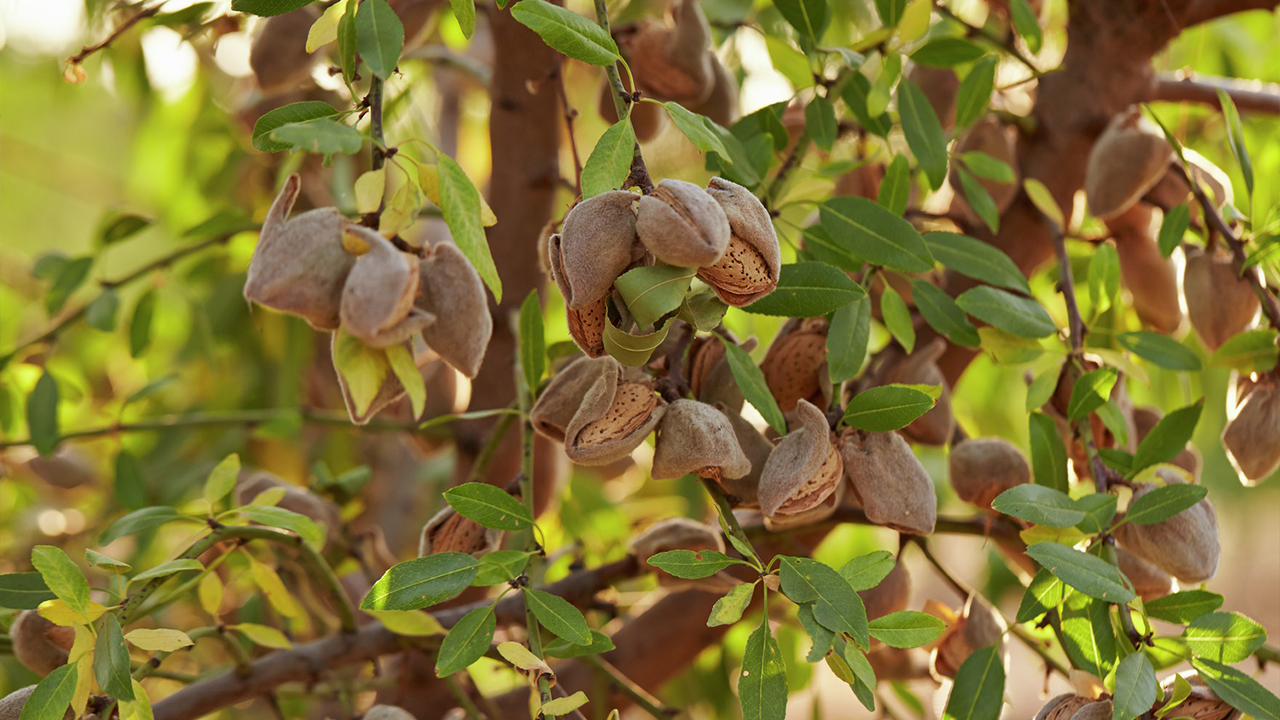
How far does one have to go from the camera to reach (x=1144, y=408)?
65 centimetres

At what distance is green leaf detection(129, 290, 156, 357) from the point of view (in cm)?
80

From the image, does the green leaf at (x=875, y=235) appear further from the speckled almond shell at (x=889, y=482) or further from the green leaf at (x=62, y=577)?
the green leaf at (x=62, y=577)

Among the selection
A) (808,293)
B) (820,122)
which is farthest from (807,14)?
(808,293)

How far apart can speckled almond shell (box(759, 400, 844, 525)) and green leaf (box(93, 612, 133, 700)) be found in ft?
0.82

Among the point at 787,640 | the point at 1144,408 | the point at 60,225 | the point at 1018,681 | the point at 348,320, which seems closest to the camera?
the point at 348,320

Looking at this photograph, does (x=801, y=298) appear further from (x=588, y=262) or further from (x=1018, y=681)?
(x=1018, y=681)

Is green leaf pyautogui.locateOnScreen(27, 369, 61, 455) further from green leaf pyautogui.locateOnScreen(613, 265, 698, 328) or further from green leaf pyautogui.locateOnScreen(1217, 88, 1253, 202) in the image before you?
green leaf pyautogui.locateOnScreen(1217, 88, 1253, 202)

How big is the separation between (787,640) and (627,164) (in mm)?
514

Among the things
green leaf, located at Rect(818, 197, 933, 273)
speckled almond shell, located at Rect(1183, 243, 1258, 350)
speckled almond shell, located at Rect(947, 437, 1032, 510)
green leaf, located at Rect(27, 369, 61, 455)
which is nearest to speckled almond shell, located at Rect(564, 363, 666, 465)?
green leaf, located at Rect(818, 197, 933, 273)

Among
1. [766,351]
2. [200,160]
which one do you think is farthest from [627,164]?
[200,160]

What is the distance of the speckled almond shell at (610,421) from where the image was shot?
440mm

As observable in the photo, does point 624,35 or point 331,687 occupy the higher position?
point 624,35

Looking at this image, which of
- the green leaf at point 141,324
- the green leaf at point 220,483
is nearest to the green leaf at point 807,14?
the green leaf at point 220,483

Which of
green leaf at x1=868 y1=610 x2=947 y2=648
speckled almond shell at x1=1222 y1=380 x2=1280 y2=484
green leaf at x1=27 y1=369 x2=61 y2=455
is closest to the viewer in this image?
green leaf at x1=868 y1=610 x2=947 y2=648
